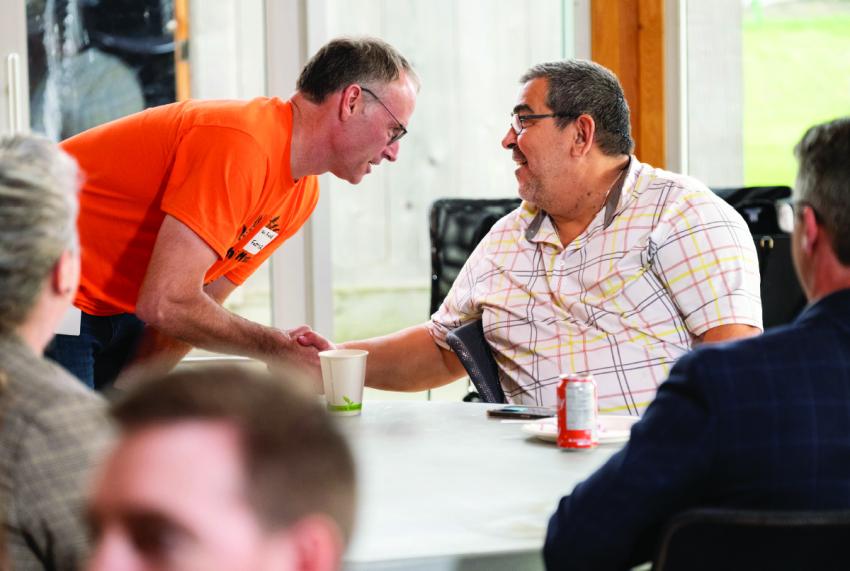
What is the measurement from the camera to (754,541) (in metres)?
1.10

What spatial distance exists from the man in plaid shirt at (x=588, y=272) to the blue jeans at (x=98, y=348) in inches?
23.5

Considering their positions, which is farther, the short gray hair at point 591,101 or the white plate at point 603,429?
the short gray hair at point 591,101

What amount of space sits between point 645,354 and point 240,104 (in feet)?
3.72

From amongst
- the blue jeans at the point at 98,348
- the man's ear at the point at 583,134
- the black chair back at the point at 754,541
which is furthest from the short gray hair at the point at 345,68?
the black chair back at the point at 754,541

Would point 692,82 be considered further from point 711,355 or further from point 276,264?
point 711,355

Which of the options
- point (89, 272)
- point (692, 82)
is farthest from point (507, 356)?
point (692, 82)

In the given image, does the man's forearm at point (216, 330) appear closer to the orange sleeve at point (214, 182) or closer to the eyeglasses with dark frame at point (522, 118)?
the orange sleeve at point (214, 182)

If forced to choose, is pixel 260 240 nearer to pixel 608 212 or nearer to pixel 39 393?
pixel 608 212

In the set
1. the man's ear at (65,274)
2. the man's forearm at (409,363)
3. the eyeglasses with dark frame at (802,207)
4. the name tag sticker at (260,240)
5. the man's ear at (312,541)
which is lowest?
the man's forearm at (409,363)

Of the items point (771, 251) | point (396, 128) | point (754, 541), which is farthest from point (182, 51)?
point (754, 541)

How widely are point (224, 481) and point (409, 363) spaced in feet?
7.11

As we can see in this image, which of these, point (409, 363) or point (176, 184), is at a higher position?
point (176, 184)

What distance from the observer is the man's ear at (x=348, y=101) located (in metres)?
2.78

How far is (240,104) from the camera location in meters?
2.68
